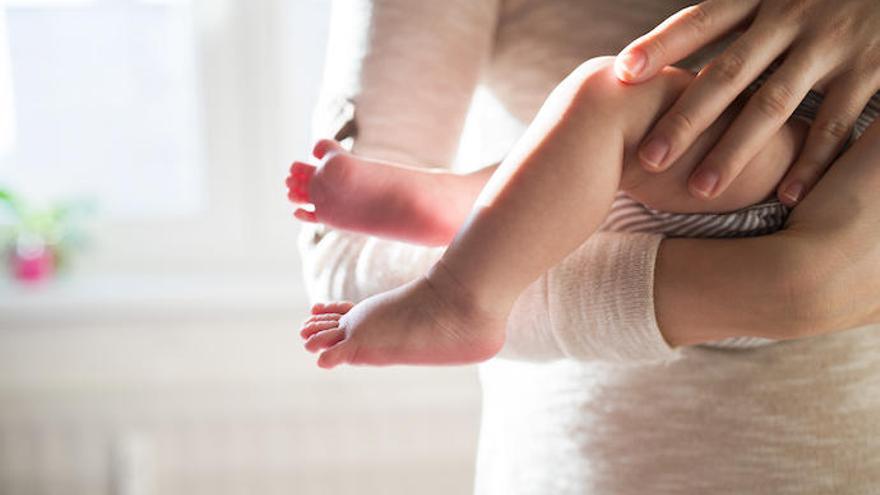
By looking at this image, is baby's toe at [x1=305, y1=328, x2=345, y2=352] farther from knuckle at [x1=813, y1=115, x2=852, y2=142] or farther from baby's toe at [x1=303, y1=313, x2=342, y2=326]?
knuckle at [x1=813, y1=115, x2=852, y2=142]

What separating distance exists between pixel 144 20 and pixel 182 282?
0.59 meters

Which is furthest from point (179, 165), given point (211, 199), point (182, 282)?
point (182, 282)

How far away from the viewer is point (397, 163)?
867 mm

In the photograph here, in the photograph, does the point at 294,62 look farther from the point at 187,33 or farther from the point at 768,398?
the point at 768,398

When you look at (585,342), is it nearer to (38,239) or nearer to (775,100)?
(775,100)

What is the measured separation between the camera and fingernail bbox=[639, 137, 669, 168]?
2.46ft

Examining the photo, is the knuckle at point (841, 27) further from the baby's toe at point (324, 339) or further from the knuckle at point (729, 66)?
the baby's toe at point (324, 339)

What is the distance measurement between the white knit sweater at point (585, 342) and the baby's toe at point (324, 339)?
0.08m

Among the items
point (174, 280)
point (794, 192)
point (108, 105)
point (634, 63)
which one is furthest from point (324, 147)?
point (108, 105)

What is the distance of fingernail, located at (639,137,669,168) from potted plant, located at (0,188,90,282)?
5.90 feet

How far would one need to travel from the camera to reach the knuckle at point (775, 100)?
0.75 metres

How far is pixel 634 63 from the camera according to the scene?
76 centimetres

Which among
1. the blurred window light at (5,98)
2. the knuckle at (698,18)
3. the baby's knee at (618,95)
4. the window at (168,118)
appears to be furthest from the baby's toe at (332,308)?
the blurred window light at (5,98)

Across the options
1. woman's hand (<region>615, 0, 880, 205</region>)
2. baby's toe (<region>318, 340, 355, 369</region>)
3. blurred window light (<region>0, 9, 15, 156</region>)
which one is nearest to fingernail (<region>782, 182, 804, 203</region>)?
woman's hand (<region>615, 0, 880, 205</region>)
